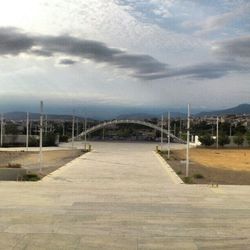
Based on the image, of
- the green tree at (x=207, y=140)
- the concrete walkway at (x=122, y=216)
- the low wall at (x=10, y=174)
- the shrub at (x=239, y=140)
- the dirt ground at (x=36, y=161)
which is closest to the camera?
the concrete walkway at (x=122, y=216)

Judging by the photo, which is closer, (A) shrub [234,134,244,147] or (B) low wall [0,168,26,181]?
(B) low wall [0,168,26,181]

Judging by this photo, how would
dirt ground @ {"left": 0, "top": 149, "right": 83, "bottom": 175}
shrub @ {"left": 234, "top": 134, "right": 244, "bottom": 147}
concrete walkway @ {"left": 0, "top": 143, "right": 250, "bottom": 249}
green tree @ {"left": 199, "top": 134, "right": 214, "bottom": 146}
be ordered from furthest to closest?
shrub @ {"left": 234, "top": 134, "right": 244, "bottom": 147} < green tree @ {"left": 199, "top": 134, "right": 214, "bottom": 146} < dirt ground @ {"left": 0, "top": 149, "right": 83, "bottom": 175} < concrete walkway @ {"left": 0, "top": 143, "right": 250, "bottom": 249}

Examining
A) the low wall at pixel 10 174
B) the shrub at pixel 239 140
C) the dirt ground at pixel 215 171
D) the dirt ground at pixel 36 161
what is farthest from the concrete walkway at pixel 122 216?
the shrub at pixel 239 140

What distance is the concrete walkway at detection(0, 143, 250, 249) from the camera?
400 inches

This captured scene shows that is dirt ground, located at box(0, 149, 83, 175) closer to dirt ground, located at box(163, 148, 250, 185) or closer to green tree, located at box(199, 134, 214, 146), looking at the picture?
dirt ground, located at box(163, 148, 250, 185)

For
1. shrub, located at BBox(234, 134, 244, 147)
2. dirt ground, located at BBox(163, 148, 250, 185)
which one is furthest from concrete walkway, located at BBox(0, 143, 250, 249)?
shrub, located at BBox(234, 134, 244, 147)

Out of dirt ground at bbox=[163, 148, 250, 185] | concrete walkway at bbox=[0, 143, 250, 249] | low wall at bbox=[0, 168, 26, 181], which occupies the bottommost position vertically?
dirt ground at bbox=[163, 148, 250, 185]

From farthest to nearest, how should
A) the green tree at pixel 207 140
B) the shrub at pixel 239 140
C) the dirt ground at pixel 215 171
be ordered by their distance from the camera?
the shrub at pixel 239 140 < the green tree at pixel 207 140 < the dirt ground at pixel 215 171

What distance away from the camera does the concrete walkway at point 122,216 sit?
10.1 m

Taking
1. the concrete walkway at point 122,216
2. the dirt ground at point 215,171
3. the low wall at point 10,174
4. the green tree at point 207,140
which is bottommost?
the dirt ground at point 215,171

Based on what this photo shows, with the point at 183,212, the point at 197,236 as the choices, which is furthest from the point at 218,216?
the point at 197,236

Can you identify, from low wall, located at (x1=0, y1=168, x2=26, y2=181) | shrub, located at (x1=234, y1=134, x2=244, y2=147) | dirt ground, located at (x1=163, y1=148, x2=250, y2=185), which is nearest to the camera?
low wall, located at (x1=0, y1=168, x2=26, y2=181)

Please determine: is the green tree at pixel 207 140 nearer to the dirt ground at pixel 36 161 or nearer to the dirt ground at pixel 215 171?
the dirt ground at pixel 215 171

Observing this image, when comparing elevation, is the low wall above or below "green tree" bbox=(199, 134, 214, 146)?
below
